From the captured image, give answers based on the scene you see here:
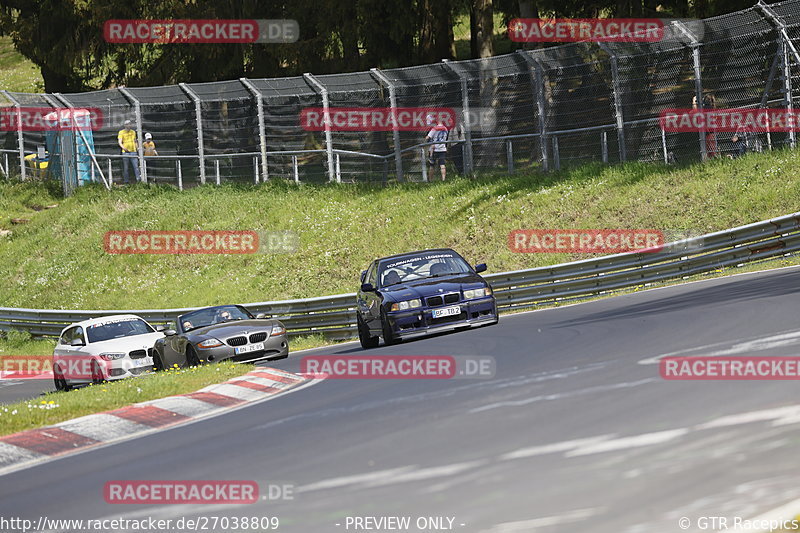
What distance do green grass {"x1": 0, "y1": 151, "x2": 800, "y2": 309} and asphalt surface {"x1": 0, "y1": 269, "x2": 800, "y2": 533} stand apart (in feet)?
A: 36.3

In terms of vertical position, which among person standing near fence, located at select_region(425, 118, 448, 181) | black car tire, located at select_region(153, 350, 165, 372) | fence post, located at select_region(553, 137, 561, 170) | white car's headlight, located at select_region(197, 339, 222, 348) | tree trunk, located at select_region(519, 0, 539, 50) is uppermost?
tree trunk, located at select_region(519, 0, 539, 50)

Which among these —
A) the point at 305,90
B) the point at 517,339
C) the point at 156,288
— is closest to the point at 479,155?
the point at 305,90

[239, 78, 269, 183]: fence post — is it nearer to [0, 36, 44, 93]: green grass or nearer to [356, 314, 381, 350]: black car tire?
[356, 314, 381, 350]: black car tire

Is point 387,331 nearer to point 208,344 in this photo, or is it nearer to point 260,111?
point 208,344

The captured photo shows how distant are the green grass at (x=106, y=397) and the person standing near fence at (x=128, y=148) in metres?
20.2

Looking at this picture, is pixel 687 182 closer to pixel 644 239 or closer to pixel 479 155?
pixel 644 239

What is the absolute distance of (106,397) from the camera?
12.7m

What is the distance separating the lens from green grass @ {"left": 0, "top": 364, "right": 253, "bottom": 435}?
11359mm

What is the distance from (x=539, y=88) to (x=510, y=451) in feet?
63.9

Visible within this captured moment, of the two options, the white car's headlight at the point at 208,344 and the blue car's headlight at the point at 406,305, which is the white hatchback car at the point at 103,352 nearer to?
the white car's headlight at the point at 208,344

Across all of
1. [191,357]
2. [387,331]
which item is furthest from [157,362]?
[387,331]

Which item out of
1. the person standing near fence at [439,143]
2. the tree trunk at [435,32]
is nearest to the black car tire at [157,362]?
the person standing near fence at [439,143]

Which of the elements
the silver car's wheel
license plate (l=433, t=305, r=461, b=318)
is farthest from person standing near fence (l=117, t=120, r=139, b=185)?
license plate (l=433, t=305, r=461, b=318)

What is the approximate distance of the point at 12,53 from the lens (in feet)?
291
